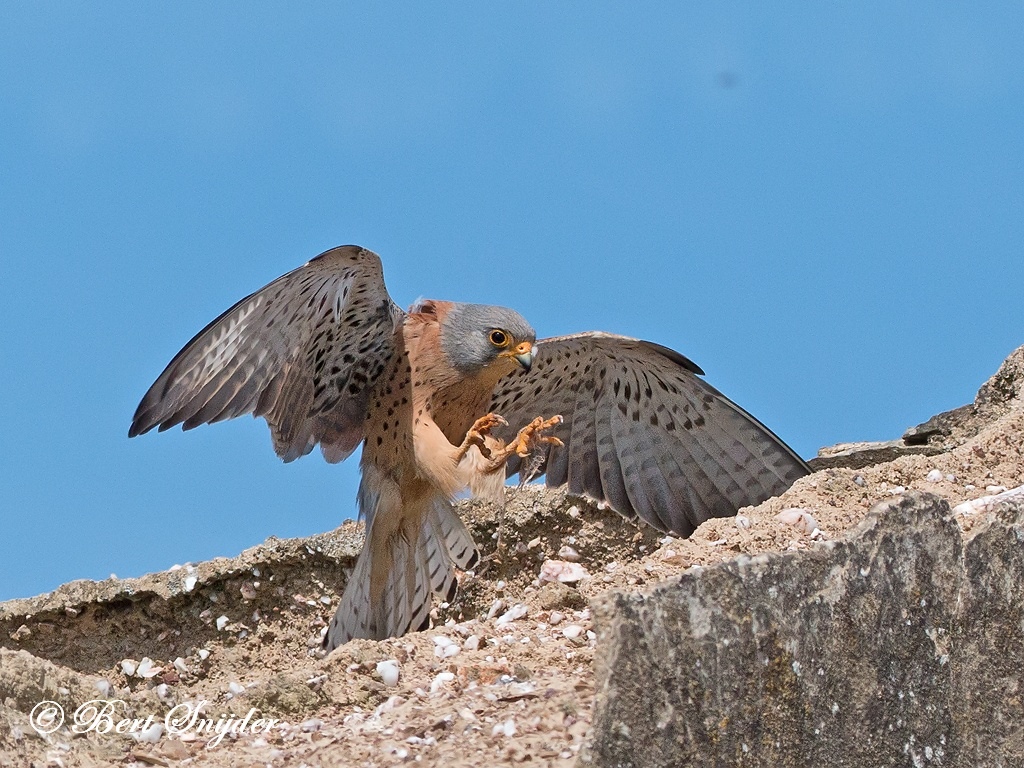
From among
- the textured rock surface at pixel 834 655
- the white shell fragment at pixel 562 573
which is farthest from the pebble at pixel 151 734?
the white shell fragment at pixel 562 573

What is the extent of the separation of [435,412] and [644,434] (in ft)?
3.78

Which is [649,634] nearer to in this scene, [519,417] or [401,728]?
[401,728]

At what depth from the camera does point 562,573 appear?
592cm

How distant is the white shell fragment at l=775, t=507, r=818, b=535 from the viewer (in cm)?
490

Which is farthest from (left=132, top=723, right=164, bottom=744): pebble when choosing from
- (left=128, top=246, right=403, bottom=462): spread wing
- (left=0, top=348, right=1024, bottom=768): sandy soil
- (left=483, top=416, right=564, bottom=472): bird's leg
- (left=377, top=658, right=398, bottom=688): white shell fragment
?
(left=483, top=416, right=564, bottom=472): bird's leg

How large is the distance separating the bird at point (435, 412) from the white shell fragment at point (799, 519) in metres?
1.10

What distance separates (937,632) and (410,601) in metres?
2.91

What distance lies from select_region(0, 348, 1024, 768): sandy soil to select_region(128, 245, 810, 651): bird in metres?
0.40

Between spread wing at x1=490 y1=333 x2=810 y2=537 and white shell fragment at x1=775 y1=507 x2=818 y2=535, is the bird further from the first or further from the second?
white shell fragment at x1=775 y1=507 x2=818 y2=535

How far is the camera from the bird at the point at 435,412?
5.59 metres

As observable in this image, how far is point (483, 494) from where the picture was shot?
577cm

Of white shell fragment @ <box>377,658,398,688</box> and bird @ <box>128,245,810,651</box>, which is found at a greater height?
bird @ <box>128,245,810,651</box>

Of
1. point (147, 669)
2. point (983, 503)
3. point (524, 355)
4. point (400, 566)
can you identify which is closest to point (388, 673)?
point (400, 566)

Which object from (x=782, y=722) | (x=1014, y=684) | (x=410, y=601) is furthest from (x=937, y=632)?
(x=410, y=601)
